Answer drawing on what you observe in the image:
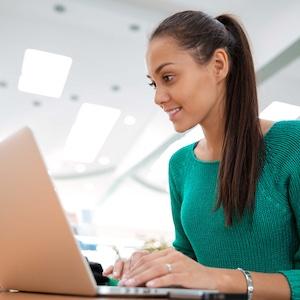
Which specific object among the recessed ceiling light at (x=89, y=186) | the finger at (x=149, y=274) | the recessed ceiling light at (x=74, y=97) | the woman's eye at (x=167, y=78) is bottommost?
the finger at (x=149, y=274)

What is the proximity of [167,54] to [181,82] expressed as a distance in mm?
82

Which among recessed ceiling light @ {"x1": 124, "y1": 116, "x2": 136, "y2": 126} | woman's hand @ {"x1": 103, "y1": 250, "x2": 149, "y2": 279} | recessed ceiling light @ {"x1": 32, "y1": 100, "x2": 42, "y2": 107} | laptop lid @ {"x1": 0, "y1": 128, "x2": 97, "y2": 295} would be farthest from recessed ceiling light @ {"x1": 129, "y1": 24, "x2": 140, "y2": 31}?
laptop lid @ {"x1": 0, "y1": 128, "x2": 97, "y2": 295}

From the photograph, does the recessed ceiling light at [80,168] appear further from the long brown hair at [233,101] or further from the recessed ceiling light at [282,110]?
the long brown hair at [233,101]

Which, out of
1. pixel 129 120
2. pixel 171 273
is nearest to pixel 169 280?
pixel 171 273

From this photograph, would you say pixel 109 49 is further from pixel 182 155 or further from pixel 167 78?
pixel 167 78

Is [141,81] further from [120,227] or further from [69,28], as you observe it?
[120,227]

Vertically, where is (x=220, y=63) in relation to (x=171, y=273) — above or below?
above

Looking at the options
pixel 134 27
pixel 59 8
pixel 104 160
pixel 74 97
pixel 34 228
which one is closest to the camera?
pixel 34 228

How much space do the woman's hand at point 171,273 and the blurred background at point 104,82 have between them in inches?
50.6

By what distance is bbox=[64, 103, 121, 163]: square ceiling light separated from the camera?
799 centimetres

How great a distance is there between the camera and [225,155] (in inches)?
44.5

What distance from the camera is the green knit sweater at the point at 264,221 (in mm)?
1033

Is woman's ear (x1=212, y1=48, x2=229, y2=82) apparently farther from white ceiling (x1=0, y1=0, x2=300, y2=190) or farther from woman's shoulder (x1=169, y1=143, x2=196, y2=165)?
white ceiling (x1=0, y1=0, x2=300, y2=190)

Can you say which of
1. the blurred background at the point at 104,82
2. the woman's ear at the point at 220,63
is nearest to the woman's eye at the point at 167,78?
the woman's ear at the point at 220,63
